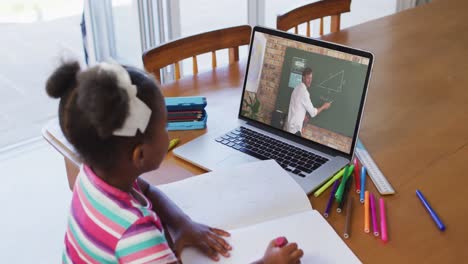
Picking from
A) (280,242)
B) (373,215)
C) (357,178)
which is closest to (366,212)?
(373,215)

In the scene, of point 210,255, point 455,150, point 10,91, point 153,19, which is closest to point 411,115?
point 455,150

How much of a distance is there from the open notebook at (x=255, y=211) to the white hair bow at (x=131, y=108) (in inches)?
10.9

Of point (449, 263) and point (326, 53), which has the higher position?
point (326, 53)

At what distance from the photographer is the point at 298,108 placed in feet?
4.09

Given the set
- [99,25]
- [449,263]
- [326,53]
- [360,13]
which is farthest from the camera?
[360,13]

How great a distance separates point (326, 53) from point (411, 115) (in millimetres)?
355

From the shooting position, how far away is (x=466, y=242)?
38.4 inches

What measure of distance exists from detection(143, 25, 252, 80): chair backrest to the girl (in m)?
0.74

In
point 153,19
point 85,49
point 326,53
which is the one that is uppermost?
point 326,53

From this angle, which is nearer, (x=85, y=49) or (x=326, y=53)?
(x=326, y=53)

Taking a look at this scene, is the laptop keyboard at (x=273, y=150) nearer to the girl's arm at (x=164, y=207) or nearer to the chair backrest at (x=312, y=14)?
the girl's arm at (x=164, y=207)

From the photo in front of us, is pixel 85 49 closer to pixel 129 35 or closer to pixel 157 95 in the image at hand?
pixel 129 35

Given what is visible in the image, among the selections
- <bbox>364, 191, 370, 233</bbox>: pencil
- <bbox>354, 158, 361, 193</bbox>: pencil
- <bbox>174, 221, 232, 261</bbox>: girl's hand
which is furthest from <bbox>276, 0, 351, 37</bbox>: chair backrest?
<bbox>174, 221, 232, 261</bbox>: girl's hand

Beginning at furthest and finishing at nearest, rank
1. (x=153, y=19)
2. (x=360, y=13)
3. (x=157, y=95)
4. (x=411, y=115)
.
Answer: (x=360, y=13), (x=153, y=19), (x=411, y=115), (x=157, y=95)
